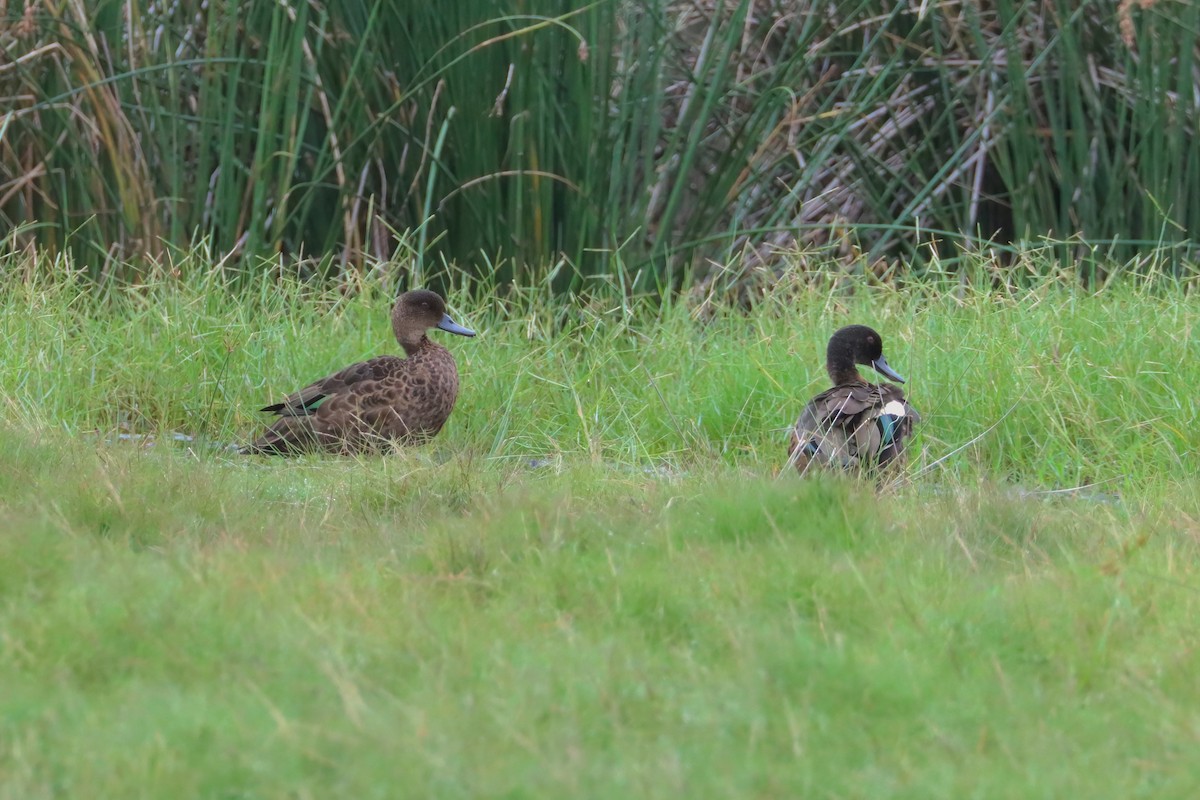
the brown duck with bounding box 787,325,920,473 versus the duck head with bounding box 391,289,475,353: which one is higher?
the brown duck with bounding box 787,325,920,473

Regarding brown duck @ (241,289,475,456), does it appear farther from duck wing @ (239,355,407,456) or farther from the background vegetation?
the background vegetation

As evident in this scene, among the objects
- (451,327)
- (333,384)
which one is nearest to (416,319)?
(451,327)

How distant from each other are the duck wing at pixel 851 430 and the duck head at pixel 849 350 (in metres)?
0.33

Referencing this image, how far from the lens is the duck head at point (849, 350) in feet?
15.2

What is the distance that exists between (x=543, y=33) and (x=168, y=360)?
190 centimetres

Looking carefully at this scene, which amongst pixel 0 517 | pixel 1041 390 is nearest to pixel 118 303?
pixel 0 517

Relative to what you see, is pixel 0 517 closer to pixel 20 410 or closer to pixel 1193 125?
pixel 20 410

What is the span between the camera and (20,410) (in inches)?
193

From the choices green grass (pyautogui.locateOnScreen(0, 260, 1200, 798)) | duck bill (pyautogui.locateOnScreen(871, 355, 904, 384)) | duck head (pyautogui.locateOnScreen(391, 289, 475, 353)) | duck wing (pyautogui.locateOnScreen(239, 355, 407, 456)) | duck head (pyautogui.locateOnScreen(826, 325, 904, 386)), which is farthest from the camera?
duck head (pyautogui.locateOnScreen(391, 289, 475, 353))

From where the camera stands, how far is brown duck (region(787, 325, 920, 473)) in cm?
408

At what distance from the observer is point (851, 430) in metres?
4.16

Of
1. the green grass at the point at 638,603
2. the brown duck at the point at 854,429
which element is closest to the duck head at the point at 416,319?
the green grass at the point at 638,603

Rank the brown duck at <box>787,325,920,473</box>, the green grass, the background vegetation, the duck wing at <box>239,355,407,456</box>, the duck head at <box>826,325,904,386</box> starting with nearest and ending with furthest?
the green grass
the brown duck at <box>787,325,920,473</box>
the duck head at <box>826,325,904,386</box>
the duck wing at <box>239,355,407,456</box>
the background vegetation

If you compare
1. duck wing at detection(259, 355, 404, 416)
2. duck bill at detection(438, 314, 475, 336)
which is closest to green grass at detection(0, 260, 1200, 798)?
duck wing at detection(259, 355, 404, 416)
